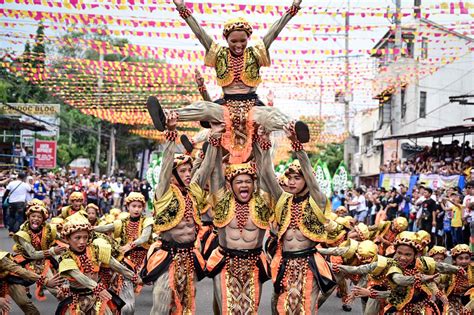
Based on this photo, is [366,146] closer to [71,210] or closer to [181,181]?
[71,210]

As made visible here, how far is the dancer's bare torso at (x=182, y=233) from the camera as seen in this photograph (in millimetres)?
7340

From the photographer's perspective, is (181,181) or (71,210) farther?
(71,210)

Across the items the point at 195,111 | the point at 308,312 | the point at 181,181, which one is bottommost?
the point at 308,312

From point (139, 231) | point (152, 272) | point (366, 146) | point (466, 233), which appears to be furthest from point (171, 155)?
point (366, 146)

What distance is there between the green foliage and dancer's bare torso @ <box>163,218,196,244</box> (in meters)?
41.6

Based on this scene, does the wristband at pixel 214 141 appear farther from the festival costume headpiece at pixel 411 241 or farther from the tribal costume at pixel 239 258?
the festival costume headpiece at pixel 411 241

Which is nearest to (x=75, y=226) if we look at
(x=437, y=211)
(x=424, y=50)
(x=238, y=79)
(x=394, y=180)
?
(x=238, y=79)

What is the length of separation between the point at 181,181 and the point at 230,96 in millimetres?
1247

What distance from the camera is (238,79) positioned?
27.1 ft

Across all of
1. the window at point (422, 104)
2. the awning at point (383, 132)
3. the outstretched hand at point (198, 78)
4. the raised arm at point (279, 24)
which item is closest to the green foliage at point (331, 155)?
the awning at point (383, 132)

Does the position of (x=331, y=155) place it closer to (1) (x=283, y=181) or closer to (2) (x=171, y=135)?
(1) (x=283, y=181)

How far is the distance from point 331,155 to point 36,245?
43.5m

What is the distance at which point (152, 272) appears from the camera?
23.6 ft

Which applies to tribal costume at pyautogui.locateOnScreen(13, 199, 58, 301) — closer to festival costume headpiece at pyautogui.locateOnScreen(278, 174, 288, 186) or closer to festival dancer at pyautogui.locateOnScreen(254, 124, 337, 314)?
festival costume headpiece at pyautogui.locateOnScreen(278, 174, 288, 186)
